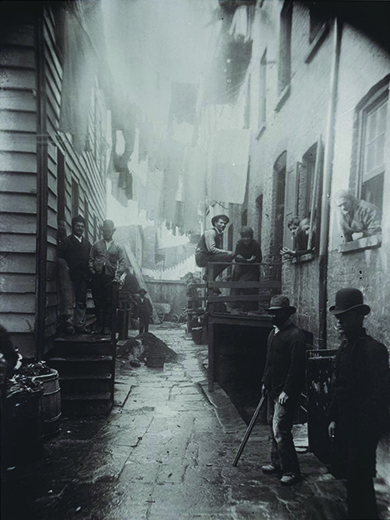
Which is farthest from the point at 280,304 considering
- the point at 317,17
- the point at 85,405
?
the point at 317,17

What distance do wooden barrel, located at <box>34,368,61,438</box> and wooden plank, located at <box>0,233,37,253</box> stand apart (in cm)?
188

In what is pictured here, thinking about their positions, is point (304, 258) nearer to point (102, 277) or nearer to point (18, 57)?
point (102, 277)

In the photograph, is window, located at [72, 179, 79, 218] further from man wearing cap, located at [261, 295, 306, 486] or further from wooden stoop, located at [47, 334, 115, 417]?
man wearing cap, located at [261, 295, 306, 486]

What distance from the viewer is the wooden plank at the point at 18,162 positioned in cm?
592

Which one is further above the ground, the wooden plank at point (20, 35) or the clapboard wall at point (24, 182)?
the wooden plank at point (20, 35)

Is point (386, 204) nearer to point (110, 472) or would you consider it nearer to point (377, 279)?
point (377, 279)

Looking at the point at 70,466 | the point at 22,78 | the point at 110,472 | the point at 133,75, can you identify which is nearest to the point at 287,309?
the point at 110,472

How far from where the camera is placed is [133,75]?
7.89 m

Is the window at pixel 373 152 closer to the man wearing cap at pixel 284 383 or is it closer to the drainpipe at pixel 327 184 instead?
the drainpipe at pixel 327 184

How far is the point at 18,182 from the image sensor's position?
5969mm

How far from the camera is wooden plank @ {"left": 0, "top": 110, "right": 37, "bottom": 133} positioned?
5910 mm

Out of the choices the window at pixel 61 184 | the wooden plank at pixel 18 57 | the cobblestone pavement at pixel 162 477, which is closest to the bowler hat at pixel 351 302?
the cobblestone pavement at pixel 162 477

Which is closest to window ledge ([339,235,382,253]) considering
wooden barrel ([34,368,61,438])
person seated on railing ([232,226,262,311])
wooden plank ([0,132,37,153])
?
person seated on railing ([232,226,262,311])

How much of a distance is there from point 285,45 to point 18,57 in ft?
21.9
